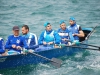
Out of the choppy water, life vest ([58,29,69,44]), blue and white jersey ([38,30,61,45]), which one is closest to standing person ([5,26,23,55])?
the choppy water

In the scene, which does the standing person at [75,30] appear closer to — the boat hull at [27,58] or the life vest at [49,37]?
the boat hull at [27,58]

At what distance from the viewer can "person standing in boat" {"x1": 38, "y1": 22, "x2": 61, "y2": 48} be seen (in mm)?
10789

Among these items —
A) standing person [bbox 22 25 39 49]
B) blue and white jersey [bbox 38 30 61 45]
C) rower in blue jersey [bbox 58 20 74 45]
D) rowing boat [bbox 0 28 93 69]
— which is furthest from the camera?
rower in blue jersey [bbox 58 20 74 45]

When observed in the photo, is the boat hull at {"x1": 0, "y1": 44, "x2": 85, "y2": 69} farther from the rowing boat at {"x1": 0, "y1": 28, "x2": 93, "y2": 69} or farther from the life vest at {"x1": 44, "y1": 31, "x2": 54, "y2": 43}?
the life vest at {"x1": 44, "y1": 31, "x2": 54, "y2": 43}

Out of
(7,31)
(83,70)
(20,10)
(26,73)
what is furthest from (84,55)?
(20,10)

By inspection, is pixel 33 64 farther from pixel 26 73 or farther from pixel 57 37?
pixel 57 37

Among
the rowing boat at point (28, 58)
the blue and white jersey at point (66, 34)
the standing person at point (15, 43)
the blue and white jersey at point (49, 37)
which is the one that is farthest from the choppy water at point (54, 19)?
the blue and white jersey at point (49, 37)

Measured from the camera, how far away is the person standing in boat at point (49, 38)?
35.4 ft

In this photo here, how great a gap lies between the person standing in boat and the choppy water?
3.42 ft

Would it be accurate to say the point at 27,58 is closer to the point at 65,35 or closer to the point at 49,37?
the point at 49,37

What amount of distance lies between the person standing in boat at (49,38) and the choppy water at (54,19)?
104 centimetres

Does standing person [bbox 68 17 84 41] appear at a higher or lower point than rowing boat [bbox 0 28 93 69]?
higher

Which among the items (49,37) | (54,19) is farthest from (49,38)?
(54,19)

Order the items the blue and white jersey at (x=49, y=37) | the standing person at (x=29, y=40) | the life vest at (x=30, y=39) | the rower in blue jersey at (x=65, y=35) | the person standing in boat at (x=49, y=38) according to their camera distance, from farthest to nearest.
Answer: the rower in blue jersey at (x=65, y=35) < the blue and white jersey at (x=49, y=37) < the person standing in boat at (x=49, y=38) < the life vest at (x=30, y=39) < the standing person at (x=29, y=40)
